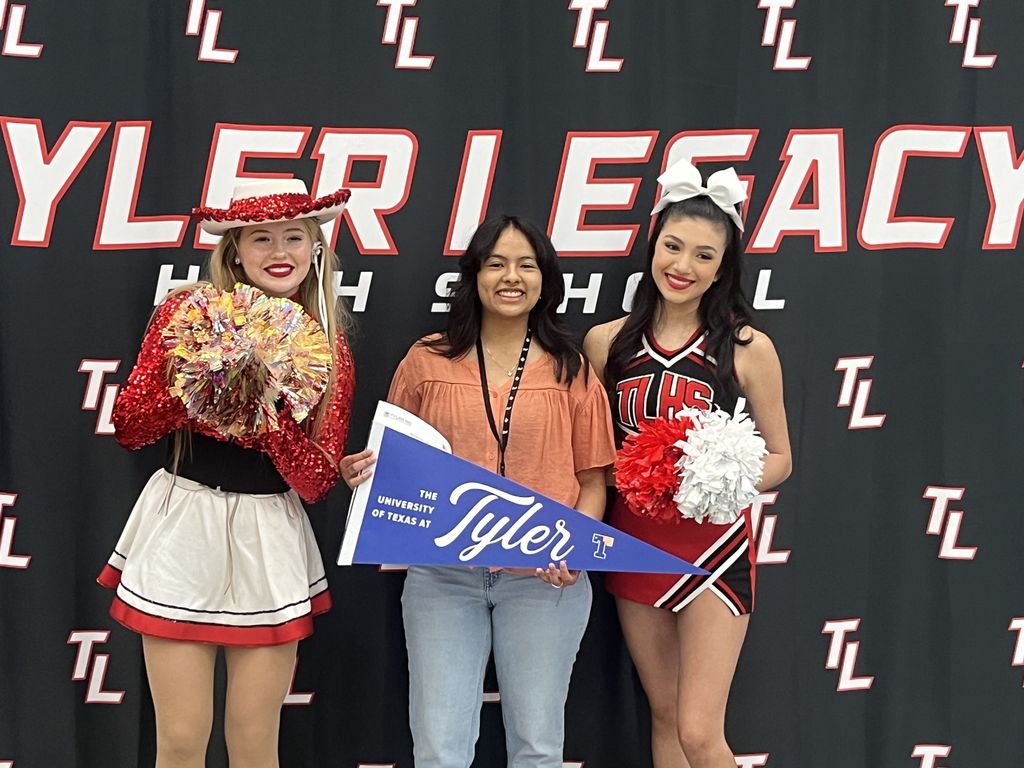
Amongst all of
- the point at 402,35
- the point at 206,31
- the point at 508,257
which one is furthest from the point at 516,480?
the point at 206,31

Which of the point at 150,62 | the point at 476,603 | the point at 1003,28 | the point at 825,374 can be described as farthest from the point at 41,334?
the point at 1003,28

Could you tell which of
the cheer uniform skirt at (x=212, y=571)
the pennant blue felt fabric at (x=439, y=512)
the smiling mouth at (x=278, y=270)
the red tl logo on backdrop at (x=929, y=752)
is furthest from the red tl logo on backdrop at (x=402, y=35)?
the red tl logo on backdrop at (x=929, y=752)

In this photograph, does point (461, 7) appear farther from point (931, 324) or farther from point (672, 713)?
point (672, 713)

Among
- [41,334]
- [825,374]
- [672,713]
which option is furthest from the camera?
[825,374]

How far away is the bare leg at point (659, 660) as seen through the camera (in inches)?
118

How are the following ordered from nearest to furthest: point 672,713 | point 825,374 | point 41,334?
point 672,713, point 41,334, point 825,374

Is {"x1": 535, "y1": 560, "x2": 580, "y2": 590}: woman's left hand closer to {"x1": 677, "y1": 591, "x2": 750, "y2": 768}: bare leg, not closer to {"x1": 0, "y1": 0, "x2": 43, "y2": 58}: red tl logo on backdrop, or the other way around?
{"x1": 677, "y1": 591, "x2": 750, "y2": 768}: bare leg

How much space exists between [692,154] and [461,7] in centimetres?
89

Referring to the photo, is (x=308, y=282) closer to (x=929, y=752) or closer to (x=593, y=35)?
(x=593, y=35)

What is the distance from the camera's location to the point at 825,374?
3484 mm

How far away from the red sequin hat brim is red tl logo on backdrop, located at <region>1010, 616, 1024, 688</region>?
8.92 feet

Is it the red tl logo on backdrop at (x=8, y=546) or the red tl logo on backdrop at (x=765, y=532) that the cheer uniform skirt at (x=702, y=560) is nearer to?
→ the red tl logo on backdrop at (x=765, y=532)

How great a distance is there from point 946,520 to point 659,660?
4.04 feet

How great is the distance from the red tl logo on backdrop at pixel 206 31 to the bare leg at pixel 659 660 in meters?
2.08
